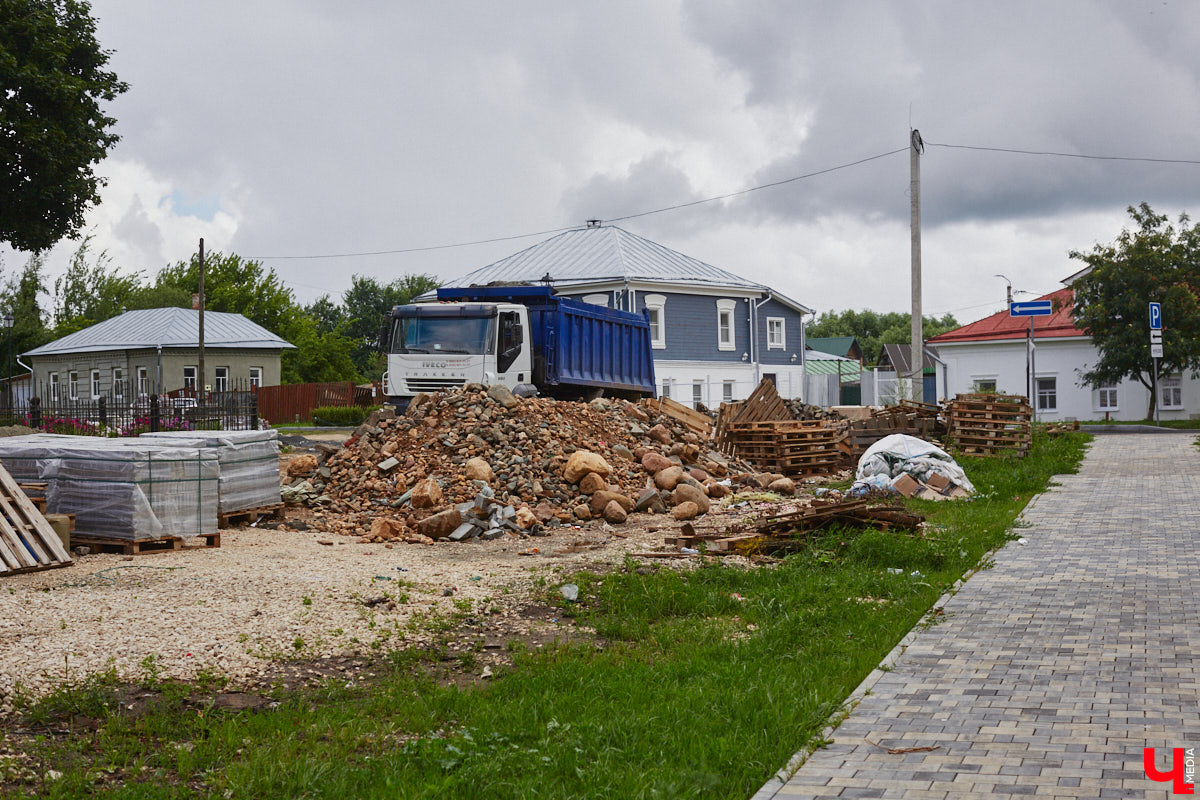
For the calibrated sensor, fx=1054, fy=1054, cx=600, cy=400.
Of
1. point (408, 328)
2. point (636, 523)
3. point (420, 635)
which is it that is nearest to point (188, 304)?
point (408, 328)

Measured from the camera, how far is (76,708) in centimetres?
581

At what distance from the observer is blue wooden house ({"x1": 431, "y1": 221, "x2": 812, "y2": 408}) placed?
39.3 metres

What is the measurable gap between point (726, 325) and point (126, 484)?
3333cm

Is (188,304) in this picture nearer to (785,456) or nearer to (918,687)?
(785,456)

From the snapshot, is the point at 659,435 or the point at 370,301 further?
the point at 370,301

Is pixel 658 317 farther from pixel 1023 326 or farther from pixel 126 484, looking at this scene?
pixel 126 484

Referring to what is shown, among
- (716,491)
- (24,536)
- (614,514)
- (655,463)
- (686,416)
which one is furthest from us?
(686,416)

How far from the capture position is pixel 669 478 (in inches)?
626

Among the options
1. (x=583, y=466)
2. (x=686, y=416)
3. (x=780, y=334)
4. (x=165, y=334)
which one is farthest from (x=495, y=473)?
(x=165, y=334)

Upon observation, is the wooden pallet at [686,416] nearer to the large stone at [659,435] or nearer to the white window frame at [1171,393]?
the large stone at [659,435]

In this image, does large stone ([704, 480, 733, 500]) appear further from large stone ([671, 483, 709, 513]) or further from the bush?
the bush

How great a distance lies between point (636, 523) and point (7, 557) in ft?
24.6

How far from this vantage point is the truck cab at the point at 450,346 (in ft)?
67.9

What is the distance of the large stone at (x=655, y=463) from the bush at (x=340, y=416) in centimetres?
2751
